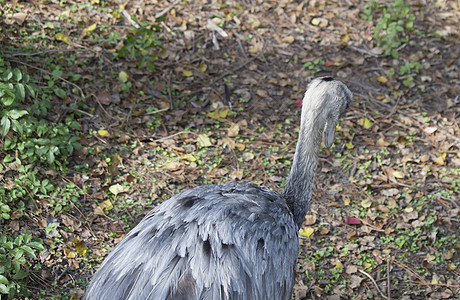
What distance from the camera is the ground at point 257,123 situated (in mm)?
4562

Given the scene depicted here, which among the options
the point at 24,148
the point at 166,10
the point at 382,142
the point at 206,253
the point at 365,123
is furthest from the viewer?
the point at 166,10

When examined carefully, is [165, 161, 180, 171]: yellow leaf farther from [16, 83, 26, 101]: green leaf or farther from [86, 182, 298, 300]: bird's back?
[16, 83, 26, 101]: green leaf

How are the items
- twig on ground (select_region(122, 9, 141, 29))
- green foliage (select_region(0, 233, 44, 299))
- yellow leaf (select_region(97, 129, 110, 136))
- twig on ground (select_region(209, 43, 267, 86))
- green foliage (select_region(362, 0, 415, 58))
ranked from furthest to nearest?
1. green foliage (select_region(362, 0, 415, 58))
2. twig on ground (select_region(122, 9, 141, 29))
3. twig on ground (select_region(209, 43, 267, 86))
4. yellow leaf (select_region(97, 129, 110, 136))
5. green foliage (select_region(0, 233, 44, 299))

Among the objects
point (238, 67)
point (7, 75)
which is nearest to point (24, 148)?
point (7, 75)

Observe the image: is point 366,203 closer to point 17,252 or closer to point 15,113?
point 17,252

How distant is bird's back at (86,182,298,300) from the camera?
298cm

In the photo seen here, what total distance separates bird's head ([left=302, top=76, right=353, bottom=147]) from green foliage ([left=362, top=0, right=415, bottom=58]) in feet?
10.6

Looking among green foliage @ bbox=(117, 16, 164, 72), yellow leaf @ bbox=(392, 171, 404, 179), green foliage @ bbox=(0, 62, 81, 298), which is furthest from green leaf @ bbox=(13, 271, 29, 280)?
yellow leaf @ bbox=(392, 171, 404, 179)

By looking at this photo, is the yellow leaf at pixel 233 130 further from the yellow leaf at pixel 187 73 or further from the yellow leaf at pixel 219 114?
the yellow leaf at pixel 187 73

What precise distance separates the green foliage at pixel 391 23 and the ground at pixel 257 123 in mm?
31

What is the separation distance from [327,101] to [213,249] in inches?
66.4

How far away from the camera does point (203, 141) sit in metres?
5.59

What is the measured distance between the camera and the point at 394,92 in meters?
6.52

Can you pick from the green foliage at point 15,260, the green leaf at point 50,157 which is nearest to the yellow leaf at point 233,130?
the green leaf at point 50,157
